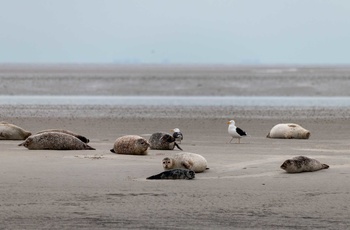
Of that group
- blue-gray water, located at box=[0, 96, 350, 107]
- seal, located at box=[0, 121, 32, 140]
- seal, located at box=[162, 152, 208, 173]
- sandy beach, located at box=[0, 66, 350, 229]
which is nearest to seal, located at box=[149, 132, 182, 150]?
sandy beach, located at box=[0, 66, 350, 229]

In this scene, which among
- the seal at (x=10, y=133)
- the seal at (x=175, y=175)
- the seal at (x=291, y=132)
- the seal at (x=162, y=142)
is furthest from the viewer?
the seal at (x=291, y=132)

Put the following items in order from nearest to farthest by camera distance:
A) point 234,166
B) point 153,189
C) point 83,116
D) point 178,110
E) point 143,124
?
point 153,189 < point 234,166 < point 143,124 < point 83,116 < point 178,110

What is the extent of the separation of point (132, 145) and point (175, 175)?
3023mm

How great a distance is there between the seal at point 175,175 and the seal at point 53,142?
3.91 m

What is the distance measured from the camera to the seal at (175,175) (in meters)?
11.0

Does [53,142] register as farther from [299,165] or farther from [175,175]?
[299,165]

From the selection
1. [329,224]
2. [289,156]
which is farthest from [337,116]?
[329,224]

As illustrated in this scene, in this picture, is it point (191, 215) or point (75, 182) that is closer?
point (191, 215)

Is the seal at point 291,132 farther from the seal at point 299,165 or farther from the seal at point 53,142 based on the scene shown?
the seal at point 299,165

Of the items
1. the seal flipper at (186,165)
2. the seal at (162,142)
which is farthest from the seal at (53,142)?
the seal flipper at (186,165)

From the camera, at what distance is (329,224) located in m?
8.09

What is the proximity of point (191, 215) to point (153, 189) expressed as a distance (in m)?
1.71

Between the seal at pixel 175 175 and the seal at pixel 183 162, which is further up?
the seal at pixel 183 162

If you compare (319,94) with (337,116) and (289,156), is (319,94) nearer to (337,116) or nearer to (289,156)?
(337,116)
